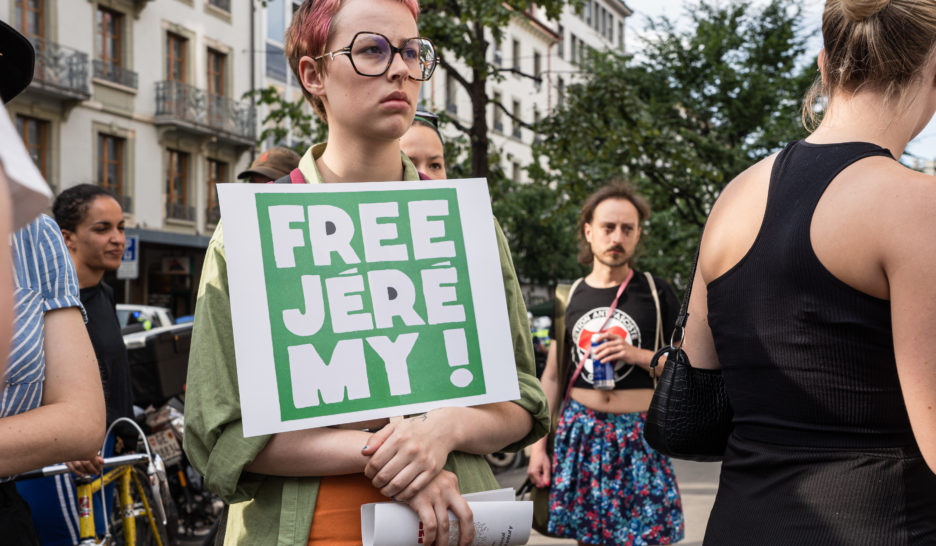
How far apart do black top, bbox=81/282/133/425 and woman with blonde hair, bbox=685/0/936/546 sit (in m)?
2.90

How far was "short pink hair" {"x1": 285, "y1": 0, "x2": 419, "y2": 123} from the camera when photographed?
1913 millimetres

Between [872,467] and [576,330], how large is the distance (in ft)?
10.6

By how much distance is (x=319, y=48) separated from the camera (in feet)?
6.37

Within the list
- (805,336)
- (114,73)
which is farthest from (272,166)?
(114,73)

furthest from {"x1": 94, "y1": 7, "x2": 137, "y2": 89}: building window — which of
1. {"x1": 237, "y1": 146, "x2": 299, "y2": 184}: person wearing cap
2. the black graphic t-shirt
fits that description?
the black graphic t-shirt

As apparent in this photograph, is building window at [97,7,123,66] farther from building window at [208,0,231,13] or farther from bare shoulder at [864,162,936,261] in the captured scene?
bare shoulder at [864,162,936,261]

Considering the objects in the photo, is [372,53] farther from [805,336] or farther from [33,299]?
[805,336]

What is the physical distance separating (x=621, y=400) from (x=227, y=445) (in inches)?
127

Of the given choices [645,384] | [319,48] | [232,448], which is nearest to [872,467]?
[232,448]

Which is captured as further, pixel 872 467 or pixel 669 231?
pixel 669 231

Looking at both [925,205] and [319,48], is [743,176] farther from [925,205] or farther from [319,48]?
[319,48]

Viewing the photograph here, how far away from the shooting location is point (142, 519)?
4367 millimetres

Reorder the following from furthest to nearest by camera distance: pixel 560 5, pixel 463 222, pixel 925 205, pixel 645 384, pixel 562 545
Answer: pixel 560 5 → pixel 562 545 → pixel 645 384 → pixel 463 222 → pixel 925 205

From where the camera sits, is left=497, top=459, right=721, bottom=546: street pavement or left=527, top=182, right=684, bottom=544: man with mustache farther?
left=497, top=459, right=721, bottom=546: street pavement
